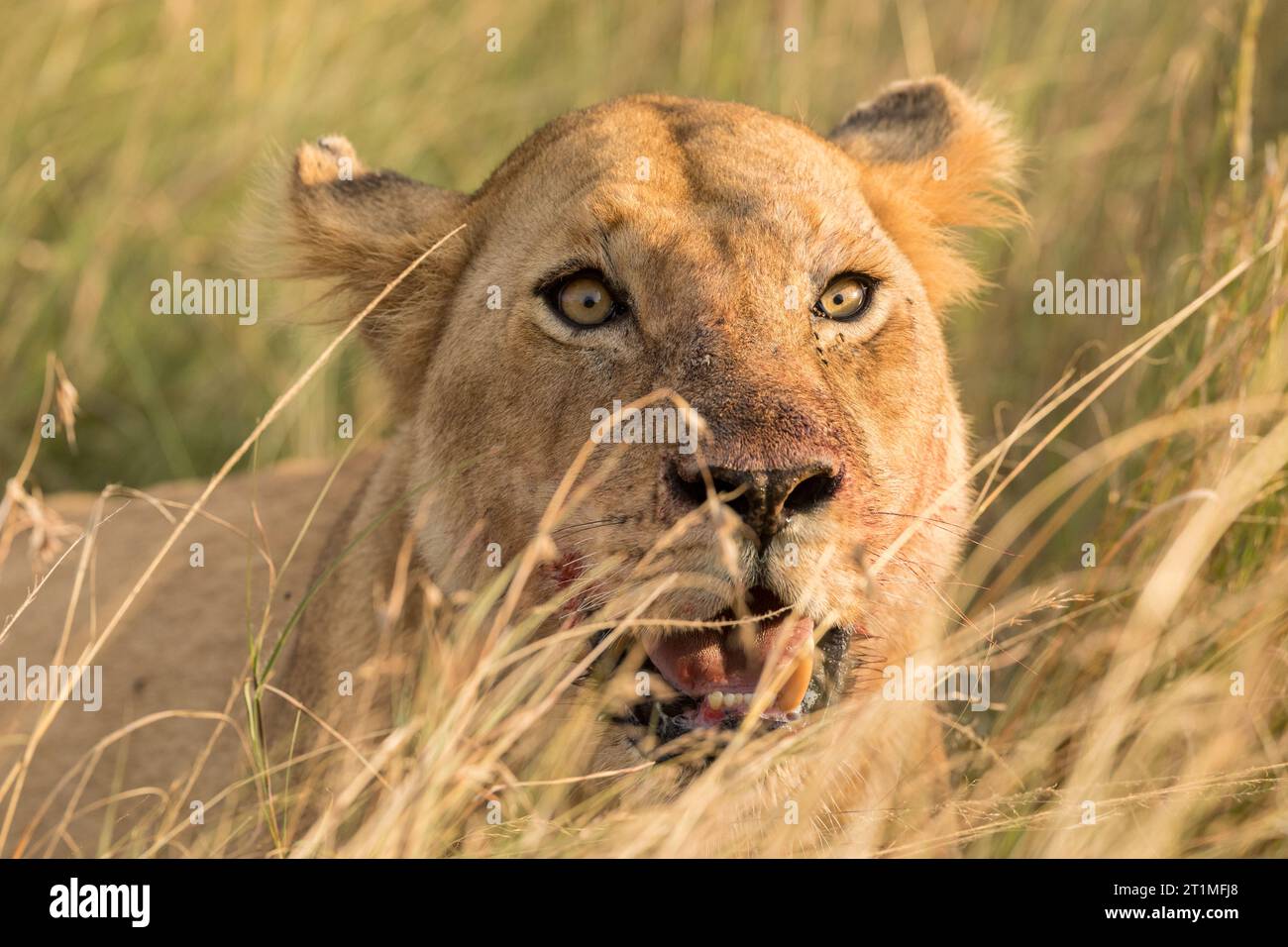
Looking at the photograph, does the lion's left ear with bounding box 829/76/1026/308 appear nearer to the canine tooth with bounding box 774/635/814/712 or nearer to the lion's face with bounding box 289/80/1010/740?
the lion's face with bounding box 289/80/1010/740

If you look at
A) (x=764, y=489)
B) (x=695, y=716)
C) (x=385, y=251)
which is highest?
(x=385, y=251)

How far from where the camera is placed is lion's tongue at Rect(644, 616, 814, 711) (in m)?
2.77

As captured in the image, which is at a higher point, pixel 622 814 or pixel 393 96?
pixel 393 96

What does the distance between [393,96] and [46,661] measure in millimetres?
3323

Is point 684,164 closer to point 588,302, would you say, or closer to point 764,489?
point 588,302

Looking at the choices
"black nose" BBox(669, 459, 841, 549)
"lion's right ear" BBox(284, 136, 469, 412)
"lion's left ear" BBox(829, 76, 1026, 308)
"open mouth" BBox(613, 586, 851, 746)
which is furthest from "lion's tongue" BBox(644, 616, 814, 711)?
"lion's left ear" BBox(829, 76, 1026, 308)

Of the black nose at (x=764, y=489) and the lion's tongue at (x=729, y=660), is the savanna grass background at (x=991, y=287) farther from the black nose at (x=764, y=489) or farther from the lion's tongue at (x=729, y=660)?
the black nose at (x=764, y=489)

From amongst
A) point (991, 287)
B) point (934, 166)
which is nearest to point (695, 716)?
point (934, 166)

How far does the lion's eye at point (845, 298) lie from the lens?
3.23 m

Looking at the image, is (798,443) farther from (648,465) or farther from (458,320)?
(458,320)

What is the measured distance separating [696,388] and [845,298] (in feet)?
1.95

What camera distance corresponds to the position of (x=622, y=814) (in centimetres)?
270

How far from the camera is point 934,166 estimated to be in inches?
154
